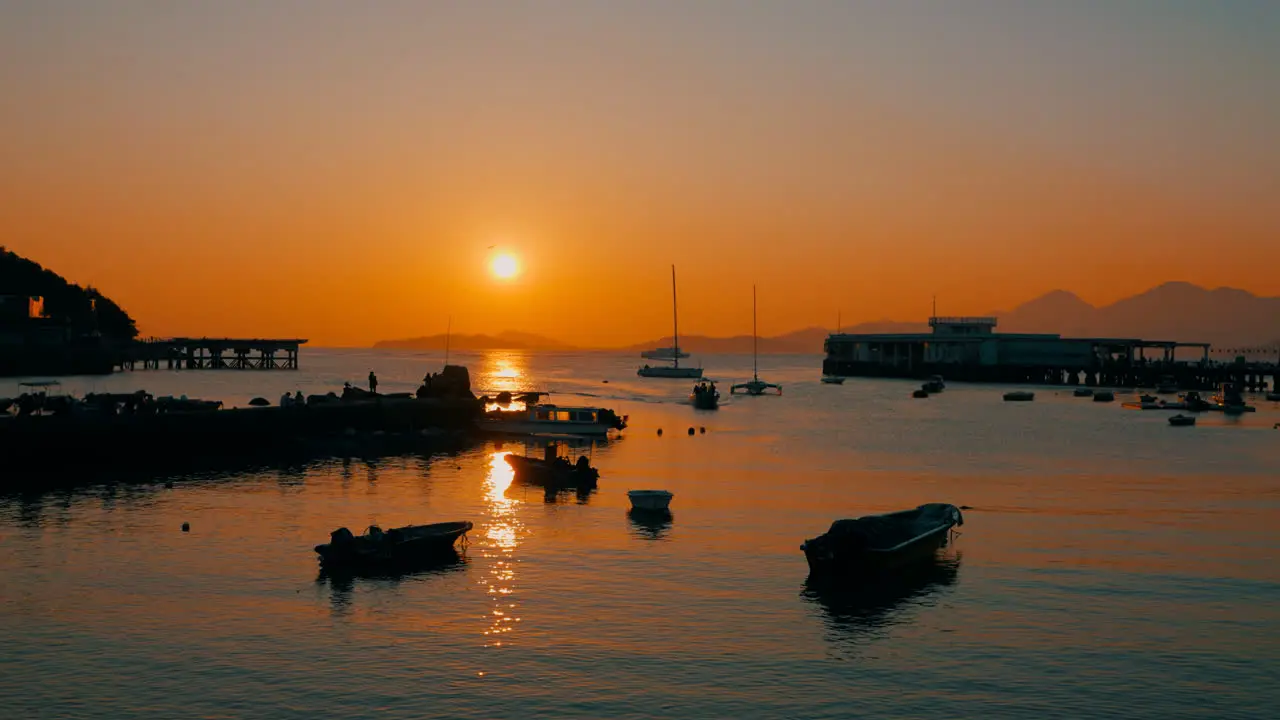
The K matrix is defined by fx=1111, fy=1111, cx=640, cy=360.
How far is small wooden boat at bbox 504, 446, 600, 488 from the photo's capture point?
57312 mm

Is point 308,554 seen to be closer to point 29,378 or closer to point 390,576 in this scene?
point 390,576

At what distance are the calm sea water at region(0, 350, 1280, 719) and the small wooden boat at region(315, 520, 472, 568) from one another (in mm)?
869

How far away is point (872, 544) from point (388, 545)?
621 inches

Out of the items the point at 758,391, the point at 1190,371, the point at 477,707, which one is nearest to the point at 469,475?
the point at 477,707

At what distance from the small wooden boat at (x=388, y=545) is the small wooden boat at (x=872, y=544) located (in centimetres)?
1216

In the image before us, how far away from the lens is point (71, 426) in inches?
2491

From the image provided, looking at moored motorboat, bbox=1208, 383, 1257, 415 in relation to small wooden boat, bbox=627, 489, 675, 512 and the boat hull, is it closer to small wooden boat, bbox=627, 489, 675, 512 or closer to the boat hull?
the boat hull

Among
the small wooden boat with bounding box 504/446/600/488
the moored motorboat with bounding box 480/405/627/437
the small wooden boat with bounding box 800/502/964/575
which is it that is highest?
the moored motorboat with bounding box 480/405/627/437

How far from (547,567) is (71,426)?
3971 cm

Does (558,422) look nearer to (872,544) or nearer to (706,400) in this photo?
(706,400)

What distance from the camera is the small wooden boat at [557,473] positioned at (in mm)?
57312

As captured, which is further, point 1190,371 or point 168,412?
point 1190,371

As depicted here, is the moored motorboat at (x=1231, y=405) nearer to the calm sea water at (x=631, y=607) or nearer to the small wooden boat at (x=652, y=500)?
the calm sea water at (x=631, y=607)

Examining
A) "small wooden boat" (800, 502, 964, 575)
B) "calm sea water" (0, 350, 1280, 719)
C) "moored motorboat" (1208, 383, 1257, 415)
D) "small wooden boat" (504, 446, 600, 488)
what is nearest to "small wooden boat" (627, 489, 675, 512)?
"calm sea water" (0, 350, 1280, 719)
